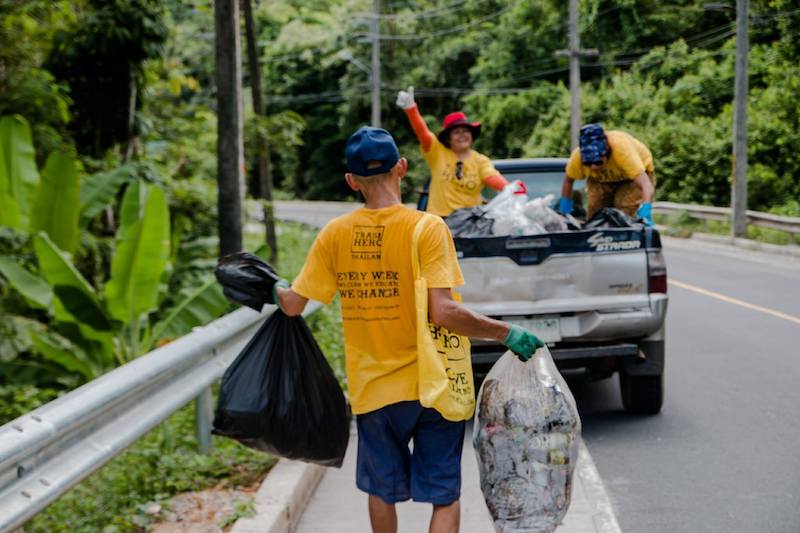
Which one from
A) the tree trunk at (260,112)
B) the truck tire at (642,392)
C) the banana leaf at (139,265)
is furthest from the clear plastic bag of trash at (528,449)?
the tree trunk at (260,112)

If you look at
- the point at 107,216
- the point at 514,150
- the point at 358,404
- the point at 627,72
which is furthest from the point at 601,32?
the point at 358,404

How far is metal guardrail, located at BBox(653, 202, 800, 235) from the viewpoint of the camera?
65.3 feet

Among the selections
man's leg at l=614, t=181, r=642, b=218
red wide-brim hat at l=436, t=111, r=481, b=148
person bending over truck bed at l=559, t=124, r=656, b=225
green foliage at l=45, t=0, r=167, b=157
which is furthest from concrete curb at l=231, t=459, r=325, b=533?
green foliage at l=45, t=0, r=167, b=157

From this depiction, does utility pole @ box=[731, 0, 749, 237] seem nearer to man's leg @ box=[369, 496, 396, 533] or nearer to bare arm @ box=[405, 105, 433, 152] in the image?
bare arm @ box=[405, 105, 433, 152]

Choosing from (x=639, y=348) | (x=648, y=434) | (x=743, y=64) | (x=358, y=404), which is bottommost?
(x=648, y=434)

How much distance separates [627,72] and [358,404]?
1529 inches

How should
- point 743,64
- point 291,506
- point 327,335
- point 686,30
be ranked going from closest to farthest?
point 291,506 → point 327,335 → point 743,64 → point 686,30

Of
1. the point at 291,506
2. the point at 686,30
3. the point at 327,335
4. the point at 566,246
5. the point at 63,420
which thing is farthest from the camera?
the point at 686,30

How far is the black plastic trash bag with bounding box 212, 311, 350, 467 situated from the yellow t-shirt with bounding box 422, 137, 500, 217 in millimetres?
3994

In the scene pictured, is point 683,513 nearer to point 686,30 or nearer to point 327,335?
point 327,335

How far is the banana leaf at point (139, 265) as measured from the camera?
789cm

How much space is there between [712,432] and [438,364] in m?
3.65

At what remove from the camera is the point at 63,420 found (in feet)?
11.9

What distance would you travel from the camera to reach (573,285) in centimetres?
659
